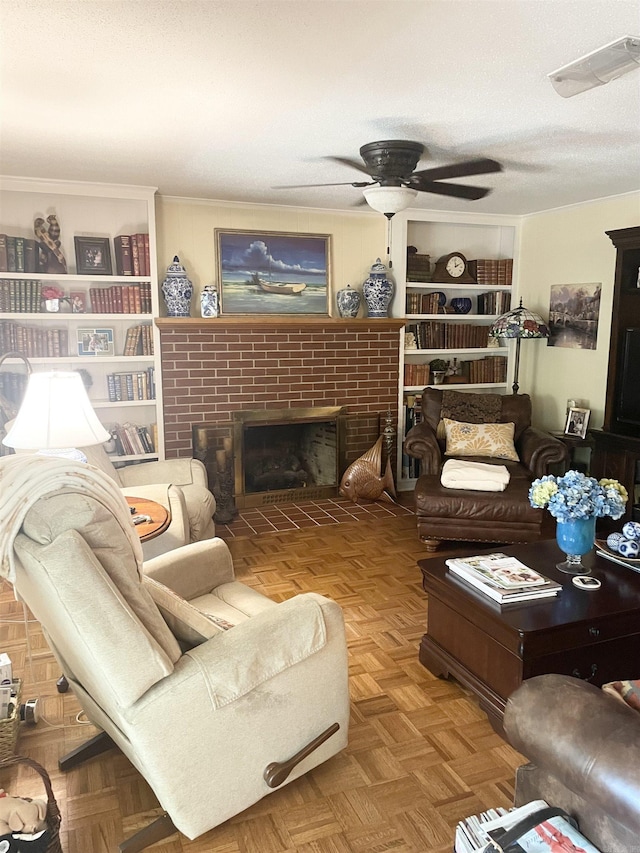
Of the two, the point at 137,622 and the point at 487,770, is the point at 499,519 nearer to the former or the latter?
the point at 487,770

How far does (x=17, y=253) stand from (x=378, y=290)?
2566mm

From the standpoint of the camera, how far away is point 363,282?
5238mm

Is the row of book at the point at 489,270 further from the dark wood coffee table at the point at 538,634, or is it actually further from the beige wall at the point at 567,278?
the dark wood coffee table at the point at 538,634

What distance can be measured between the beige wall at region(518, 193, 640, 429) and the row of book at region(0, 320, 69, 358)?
3722mm

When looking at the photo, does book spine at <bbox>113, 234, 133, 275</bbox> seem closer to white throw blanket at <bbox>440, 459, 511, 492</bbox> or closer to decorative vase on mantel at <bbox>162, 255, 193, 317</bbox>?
decorative vase on mantel at <bbox>162, 255, 193, 317</bbox>

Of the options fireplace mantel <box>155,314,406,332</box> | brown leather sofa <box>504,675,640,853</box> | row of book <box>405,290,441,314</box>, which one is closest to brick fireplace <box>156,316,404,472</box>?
fireplace mantel <box>155,314,406,332</box>

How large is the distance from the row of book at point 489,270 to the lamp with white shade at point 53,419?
3928 mm

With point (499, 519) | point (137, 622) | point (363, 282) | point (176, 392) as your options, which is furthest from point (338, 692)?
point (363, 282)

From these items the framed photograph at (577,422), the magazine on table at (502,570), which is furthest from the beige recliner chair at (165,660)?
the framed photograph at (577,422)

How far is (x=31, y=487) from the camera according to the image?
1562 mm

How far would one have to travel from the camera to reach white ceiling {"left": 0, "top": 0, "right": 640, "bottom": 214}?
1794 mm

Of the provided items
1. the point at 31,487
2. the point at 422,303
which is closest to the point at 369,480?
the point at 422,303

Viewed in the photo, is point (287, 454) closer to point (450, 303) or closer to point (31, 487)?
point (450, 303)

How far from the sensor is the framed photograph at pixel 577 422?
15.8 feet
